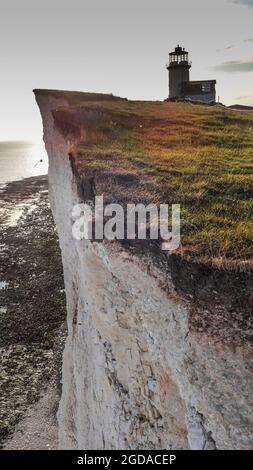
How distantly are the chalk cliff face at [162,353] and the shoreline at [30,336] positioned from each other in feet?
29.7

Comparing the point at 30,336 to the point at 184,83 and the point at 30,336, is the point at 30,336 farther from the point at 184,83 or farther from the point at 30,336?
the point at 184,83

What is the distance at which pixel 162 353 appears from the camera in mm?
7734

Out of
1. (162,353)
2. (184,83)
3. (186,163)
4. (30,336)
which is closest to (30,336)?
(30,336)

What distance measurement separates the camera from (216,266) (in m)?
7.21

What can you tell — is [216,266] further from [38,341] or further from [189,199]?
[38,341]

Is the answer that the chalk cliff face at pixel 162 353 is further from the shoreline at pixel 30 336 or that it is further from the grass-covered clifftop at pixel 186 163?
the shoreline at pixel 30 336

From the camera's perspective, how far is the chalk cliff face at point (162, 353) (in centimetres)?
666

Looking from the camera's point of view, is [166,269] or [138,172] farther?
[138,172]

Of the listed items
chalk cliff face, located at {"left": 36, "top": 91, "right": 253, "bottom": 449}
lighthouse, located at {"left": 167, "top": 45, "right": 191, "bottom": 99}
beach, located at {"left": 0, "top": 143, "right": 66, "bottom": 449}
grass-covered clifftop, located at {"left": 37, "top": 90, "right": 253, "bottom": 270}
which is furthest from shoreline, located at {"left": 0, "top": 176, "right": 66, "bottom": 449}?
lighthouse, located at {"left": 167, "top": 45, "right": 191, "bottom": 99}

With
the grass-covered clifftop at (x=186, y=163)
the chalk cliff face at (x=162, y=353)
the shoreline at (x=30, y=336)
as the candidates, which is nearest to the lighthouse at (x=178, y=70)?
the shoreline at (x=30, y=336)

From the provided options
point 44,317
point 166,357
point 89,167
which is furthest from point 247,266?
point 44,317

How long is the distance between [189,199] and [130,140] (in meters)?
4.90

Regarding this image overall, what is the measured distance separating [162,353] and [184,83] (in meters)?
49.9

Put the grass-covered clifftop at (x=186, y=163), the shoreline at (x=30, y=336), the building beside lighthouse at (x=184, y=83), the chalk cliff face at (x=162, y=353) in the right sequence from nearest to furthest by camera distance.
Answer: the chalk cliff face at (x=162, y=353) → the grass-covered clifftop at (x=186, y=163) → the shoreline at (x=30, y=336) → the building beside lighthouse at (x=184, y=83)
